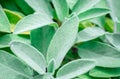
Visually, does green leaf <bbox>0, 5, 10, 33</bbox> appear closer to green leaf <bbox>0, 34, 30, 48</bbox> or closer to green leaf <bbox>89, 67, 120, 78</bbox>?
green leaf <bbox>0, 34, 30, 48</bbox>

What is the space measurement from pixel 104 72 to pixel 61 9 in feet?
0.56

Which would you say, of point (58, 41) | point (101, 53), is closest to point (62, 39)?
point (58, 41)

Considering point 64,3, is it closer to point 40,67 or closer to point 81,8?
point 81,8

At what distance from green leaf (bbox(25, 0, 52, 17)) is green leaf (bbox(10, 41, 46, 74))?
11 centimetres

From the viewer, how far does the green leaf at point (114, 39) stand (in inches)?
24.5

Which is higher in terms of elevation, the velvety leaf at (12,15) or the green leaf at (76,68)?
the velvety leaf at (12,15)

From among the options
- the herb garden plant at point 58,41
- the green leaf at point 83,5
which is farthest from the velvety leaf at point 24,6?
the green leaf at point 83,5

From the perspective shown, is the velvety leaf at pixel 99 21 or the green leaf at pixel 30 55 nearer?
the green leaf at pixel 30 55

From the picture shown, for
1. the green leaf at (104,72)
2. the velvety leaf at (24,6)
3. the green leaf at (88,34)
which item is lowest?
the green leaf at (104,72)

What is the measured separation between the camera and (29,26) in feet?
1.89

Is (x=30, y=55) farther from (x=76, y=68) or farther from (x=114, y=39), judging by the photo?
(x=114, y=39)

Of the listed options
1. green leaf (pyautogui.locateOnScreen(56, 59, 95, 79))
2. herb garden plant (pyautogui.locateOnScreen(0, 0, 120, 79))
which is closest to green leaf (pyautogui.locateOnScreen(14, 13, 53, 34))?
herb garden plant (pyautogui.locateOnScreen(0, 0, 120, 79))

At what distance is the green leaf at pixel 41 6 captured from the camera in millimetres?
607

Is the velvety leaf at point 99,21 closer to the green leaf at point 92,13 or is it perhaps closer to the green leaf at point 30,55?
the green leaf at point 92,13
